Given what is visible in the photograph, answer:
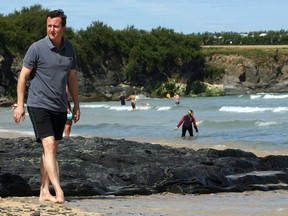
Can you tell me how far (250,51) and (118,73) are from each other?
80.9 feet

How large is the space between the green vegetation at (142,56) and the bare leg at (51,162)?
88272 mm

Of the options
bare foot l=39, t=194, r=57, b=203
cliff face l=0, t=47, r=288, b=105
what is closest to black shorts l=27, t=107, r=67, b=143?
bare foot l=39, t=194, r=57, b=203

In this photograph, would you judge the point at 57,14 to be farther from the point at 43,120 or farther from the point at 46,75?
the point at 43,120

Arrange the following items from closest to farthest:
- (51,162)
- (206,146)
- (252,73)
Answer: (51,162)
(206,146)
(252,73)

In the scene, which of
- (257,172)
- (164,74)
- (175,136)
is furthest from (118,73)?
(257,172)

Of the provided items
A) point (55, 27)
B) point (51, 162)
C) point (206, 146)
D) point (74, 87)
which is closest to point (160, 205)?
point (51, 162)

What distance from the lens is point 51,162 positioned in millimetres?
8055

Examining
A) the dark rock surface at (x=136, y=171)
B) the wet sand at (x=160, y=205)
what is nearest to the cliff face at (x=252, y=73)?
the dark rock surface at (x=136, y=171)

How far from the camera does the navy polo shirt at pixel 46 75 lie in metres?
7.94

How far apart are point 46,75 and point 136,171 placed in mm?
3932

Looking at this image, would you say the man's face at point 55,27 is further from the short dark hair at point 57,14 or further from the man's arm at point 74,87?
the man's arm at point 74,87

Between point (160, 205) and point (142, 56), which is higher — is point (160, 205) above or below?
below

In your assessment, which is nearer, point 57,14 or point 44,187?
point 57,14

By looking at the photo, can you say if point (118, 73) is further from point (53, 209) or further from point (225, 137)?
point (53, 209)
